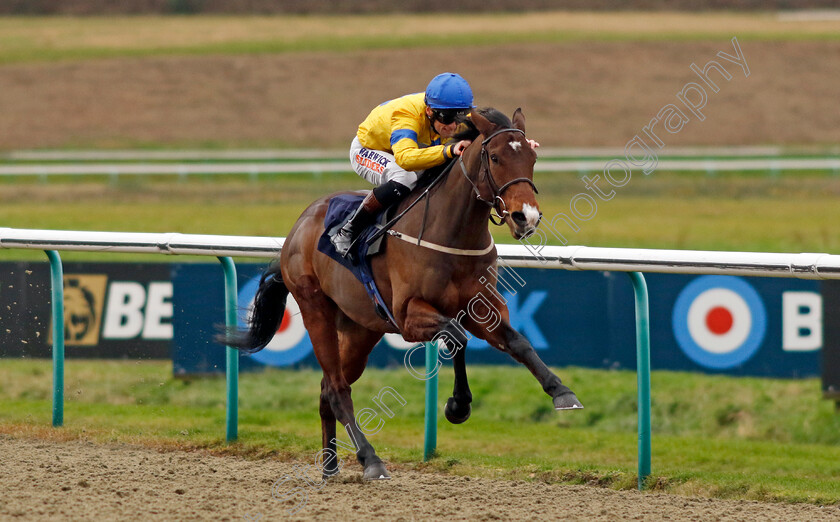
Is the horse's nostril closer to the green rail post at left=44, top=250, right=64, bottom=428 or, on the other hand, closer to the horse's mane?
the horse's mane

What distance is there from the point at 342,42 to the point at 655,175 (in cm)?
1591

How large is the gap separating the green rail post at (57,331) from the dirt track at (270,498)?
32.1 inches

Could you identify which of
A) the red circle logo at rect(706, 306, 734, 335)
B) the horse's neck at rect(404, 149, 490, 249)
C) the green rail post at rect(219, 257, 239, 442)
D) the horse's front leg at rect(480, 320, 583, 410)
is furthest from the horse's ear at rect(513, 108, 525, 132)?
the red circle logo at rect(706, 306, 734, 335)

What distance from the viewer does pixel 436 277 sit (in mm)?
4324

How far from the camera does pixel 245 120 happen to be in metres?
28.7

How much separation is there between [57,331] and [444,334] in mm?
2609

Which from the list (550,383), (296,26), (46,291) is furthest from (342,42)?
(550,383)

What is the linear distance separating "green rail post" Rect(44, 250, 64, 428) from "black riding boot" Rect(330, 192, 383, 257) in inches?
73.9

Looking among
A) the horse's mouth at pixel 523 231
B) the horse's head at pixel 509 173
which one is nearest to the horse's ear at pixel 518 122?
the horse's head at pixel 509 173

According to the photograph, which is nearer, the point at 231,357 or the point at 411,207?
the point at 411,207

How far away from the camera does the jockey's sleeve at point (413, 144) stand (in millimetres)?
4453

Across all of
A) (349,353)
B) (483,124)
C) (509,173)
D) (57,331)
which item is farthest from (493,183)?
(57,331)

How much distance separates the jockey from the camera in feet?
14.7

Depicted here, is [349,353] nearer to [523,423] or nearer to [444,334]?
[444,334]
